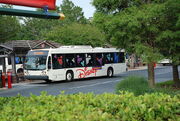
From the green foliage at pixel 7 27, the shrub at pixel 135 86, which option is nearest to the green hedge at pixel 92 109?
the shrub at pixel 135 86

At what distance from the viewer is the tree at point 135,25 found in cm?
1241

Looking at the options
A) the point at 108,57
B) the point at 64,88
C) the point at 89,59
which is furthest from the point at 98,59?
the point at 64,88

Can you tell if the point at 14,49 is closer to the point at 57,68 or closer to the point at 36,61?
the point at 36,61

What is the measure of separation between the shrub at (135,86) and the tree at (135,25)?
7.43 feet

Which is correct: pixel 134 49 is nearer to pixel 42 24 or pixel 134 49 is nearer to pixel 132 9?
pixel 132 9

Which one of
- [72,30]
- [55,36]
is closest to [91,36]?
[72,30]

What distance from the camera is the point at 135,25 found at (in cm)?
1220

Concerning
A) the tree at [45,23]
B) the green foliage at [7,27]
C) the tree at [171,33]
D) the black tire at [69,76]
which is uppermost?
the tree at [45,23]

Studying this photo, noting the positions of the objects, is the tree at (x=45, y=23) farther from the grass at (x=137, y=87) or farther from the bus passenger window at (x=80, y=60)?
the grass at (x=137, y=87)

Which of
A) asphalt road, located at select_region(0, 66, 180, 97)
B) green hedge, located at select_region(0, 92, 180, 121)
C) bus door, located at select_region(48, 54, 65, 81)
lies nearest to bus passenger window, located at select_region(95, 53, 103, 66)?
asphalt road, located at select_region(0, 66, 180, 97)

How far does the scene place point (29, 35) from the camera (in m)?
61.4

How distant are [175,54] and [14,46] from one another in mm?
17693

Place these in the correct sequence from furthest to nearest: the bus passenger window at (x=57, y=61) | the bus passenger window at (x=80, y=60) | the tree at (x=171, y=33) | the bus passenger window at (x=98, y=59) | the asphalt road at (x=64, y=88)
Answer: the bus passenger window at (x=98, y=59), the bus passenger window at (x=80, y=60), the bus passenger window at (x=57, y=61), the asphalt road at (x=64, y=88), the tree at (x=171, y=33)

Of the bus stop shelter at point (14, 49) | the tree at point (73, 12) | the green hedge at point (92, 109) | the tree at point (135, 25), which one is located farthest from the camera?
the tree at point (73, 12)
